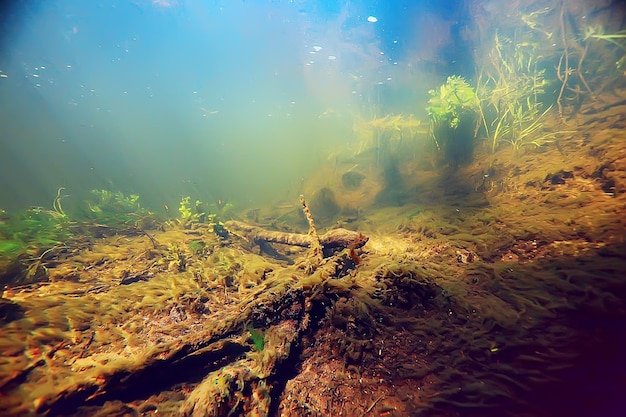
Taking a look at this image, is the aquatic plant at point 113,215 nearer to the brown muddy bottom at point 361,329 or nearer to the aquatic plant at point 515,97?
the brown muddy bottom at point 361,329

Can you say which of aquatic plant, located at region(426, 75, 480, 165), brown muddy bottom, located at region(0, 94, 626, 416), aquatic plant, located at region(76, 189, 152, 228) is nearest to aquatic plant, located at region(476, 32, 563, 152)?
aquatic plant, located at region(426, 75, 480, 165)

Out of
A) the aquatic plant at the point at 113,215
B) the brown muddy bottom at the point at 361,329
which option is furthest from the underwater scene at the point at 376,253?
the aquatic plant at the point at 113,215

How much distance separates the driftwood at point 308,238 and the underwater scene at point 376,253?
0.27 ft

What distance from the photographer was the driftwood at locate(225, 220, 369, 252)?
5977 mm

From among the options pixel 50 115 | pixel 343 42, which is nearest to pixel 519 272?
pixel 343 42

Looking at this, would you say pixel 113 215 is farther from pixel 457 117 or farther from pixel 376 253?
pixel 457 117

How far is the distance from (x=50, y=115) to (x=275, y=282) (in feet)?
162

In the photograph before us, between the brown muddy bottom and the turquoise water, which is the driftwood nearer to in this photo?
the brown muddy bottom

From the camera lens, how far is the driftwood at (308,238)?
598 centimetres

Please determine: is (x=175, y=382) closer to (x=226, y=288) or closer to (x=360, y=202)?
(x=226, y=288)

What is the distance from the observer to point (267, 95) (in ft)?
108

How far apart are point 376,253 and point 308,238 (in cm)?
205

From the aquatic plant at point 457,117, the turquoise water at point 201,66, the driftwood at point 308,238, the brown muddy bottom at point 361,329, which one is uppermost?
the turquoise water at point 201,66

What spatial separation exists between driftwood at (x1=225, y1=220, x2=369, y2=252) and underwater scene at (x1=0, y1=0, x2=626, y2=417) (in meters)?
0.08
